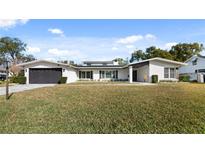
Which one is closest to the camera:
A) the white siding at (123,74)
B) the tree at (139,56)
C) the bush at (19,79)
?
the tree at (139,56)

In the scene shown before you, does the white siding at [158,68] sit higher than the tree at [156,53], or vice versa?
the tree at [156,53]

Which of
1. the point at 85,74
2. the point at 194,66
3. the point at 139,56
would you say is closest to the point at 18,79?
the point at 85,74

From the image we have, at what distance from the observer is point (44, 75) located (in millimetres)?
20312

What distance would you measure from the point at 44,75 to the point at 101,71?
7039mm

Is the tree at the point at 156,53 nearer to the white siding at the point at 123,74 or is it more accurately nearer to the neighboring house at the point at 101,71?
the neighboring house at the point at 101,71

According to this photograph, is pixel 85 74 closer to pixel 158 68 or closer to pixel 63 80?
A: pixel 63 80

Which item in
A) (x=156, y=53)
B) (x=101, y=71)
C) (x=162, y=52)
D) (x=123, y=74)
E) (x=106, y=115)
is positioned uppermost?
(x=162, y=52)

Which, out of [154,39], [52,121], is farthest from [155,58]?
[52,121]

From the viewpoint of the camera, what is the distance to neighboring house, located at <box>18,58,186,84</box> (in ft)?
59.5

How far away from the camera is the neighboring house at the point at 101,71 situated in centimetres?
1812

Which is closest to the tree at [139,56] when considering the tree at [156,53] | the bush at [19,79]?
the tree at [156,53]

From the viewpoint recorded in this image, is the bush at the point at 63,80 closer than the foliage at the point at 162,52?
No
